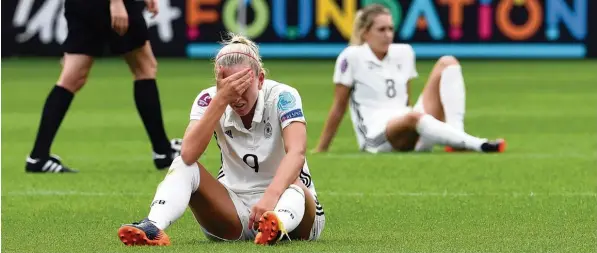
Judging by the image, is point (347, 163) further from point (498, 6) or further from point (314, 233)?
point (498, 6)

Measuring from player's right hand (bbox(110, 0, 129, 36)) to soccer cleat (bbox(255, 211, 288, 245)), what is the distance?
3.79 m

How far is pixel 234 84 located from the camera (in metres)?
6.03

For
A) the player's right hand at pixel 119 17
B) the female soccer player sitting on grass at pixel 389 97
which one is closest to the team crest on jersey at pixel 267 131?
the player's right hand at pixel 119 17

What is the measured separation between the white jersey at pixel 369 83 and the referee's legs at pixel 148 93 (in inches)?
73.1

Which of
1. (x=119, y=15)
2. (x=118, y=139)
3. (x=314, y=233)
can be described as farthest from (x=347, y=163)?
(x=314, y=233)

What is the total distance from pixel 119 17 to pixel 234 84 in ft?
12.2

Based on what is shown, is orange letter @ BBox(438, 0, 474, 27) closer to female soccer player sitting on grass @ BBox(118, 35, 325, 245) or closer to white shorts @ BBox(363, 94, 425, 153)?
white shorts @ BBox(363, 94, 425, 153)

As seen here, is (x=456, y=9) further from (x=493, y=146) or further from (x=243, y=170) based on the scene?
(x=243, y=170)

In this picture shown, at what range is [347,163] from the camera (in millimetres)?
10539

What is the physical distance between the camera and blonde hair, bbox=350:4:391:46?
37.2ft

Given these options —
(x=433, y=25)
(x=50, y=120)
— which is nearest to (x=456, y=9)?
(x=433, y=25)

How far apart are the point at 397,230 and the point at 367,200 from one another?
143 cm

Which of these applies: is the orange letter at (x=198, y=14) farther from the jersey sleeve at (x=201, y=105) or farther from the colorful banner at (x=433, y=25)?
the jersey sleeve at (x=201, y=105)

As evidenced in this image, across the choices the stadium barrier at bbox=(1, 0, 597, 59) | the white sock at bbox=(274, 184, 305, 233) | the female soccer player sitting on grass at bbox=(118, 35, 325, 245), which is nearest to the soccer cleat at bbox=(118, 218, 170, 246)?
the female soccer player sitting on grass at bbox=(118, 35, 325, 245)
